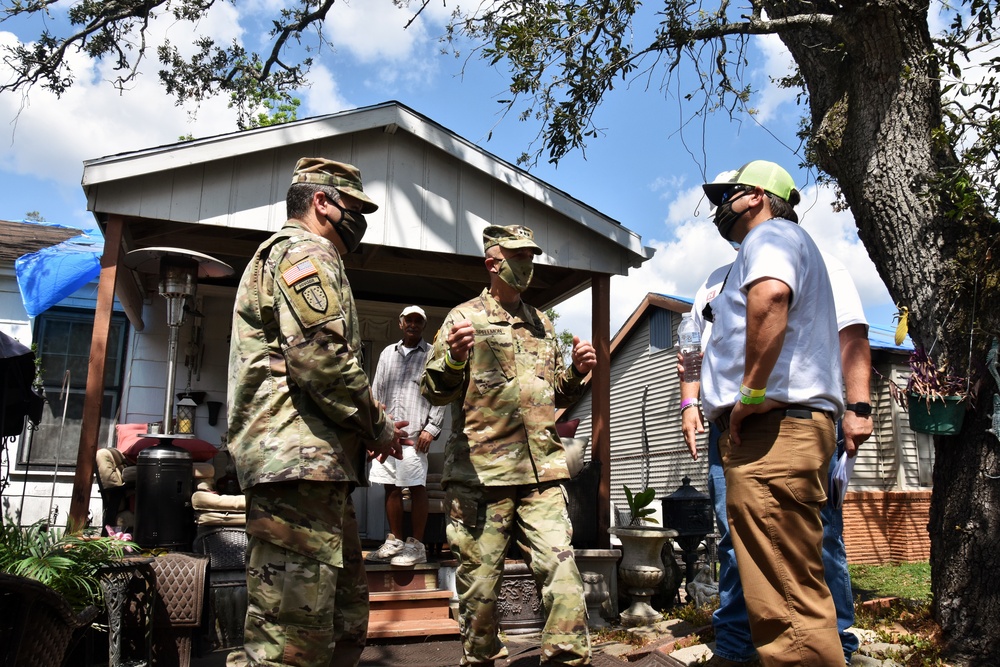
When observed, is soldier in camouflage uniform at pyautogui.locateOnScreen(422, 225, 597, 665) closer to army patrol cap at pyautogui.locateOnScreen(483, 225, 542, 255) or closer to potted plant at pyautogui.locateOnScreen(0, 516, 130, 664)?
army patrol cap at pyautogui.locateOnScreen(483, 225, 542, 255)

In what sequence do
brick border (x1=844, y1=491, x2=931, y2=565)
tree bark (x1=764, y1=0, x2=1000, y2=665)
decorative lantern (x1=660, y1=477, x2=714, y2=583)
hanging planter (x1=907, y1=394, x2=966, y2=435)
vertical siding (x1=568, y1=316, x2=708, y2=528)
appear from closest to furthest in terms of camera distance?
tree bark (x1=764, y1=0, x2=1000, y2=665) < hanging planter (x1=907, y1=394, x2=966, y2=435) < decorative lantern (x1=660, y1=477, x2=714, y2=583) < brick border (x1=844, y1=491, x2=931, y2=565) < vertical siding (x1=568, y1=316, x2=708, y2=528)

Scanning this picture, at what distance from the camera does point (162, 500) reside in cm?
562

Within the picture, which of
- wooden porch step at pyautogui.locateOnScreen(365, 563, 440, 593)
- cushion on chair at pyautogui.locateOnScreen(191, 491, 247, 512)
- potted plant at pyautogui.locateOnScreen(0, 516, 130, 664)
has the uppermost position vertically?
cushion on chair at pyautogui.locateOnScreen(191, 491, 247, 512)

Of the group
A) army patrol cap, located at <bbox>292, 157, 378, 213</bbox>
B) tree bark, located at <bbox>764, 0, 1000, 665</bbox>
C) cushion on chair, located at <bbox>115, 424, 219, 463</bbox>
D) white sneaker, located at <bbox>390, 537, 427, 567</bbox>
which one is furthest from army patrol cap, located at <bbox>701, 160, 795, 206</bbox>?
cushion on chair, located at <bbox>115, 424, 219, 463</bbox>

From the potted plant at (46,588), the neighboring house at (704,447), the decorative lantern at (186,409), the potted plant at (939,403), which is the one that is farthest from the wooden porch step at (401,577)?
the neighboring house at (704,447)

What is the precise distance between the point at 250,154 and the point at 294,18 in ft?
17.6

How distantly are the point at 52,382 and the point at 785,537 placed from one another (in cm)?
870

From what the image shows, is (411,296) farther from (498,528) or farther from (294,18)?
(498,528)

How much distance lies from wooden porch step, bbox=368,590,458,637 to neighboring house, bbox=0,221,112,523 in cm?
414

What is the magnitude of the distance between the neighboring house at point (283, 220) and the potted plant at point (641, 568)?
6.20 feet

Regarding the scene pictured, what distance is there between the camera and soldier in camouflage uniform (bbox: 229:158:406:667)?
8.11ft

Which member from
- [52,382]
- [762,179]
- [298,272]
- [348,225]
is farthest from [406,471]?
[52,382]

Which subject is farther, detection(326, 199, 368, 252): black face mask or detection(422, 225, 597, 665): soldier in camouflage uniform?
detection(422, 225, 597, 665): soldier in camouflage uniform

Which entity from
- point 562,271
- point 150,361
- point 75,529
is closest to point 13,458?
point 150,361
